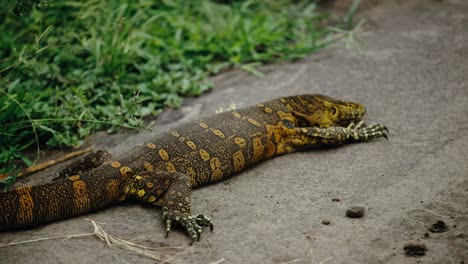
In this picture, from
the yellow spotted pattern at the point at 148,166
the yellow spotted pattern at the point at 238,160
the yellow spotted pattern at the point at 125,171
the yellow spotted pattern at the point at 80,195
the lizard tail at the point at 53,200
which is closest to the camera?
the lizard tail at the point at 53,200

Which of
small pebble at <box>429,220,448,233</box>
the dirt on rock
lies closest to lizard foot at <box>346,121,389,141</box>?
the dirt on rock

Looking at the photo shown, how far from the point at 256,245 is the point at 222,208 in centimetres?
83

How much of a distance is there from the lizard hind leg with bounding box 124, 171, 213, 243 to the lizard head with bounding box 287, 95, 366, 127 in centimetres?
203

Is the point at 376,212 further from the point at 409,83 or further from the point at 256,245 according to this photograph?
the point at 409,83

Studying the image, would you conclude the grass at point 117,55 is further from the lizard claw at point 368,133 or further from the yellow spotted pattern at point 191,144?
the lizard claw at point 368,133

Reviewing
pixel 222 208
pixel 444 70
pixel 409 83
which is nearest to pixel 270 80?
pixel 409 83

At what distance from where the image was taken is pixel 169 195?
4.96 m

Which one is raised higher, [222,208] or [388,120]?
[388,120]

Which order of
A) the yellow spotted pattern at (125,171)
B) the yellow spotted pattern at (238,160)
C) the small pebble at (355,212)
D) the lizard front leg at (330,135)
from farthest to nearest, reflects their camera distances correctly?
the lizard front leg at (330,135), the yellow spotted pattern at (238,160), the yellow spotted pattern at (125,171), the small pebble at (355,212)

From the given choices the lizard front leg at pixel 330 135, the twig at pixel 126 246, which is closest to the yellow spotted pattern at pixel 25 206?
the twig at pixel 126 246

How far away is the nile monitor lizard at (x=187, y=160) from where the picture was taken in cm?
471

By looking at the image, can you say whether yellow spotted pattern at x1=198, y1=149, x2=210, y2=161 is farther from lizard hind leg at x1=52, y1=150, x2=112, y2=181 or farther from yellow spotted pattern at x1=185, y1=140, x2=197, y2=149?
lizard hind leg at x1=52, y1=150, x2=112, y2=181

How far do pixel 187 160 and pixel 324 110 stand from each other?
2089 mm

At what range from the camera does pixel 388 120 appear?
22.2 ft
